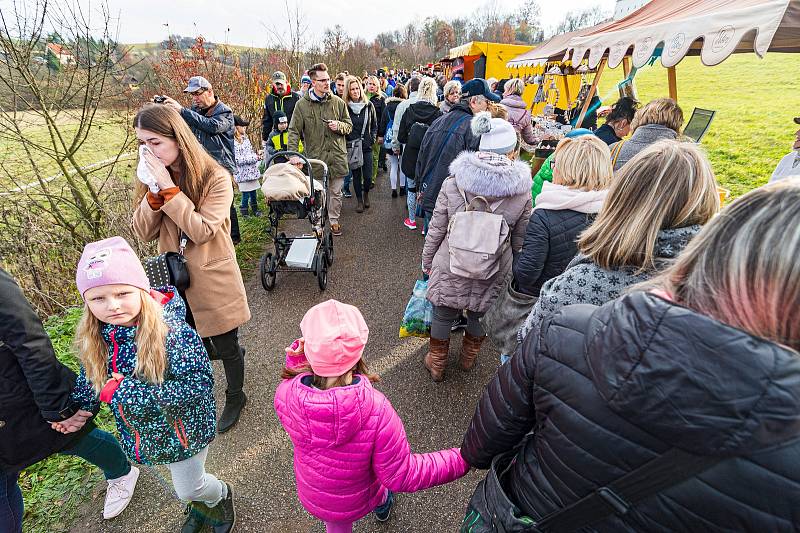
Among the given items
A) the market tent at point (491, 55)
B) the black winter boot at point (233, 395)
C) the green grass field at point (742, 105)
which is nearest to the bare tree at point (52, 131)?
the black winter boot at point (233, 395)

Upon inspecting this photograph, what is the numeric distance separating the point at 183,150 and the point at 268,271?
7.82ft

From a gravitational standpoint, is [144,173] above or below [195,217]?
above

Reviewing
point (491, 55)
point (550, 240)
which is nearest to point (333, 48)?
point (491, 55)

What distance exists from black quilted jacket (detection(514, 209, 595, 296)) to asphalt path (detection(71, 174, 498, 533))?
4.31ft

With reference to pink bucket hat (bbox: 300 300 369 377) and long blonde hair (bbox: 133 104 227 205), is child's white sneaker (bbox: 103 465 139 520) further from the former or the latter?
pink bucket hat (bbox: 300 300 369 377)

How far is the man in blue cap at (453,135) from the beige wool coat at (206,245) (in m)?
2.40

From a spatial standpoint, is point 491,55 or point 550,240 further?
point 491,55

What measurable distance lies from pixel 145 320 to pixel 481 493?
151 centimetres

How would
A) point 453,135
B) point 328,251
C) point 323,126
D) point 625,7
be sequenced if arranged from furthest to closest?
point 625,7 → point 323,126 → point 328,251 → point 453,135

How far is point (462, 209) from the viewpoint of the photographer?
2.70m

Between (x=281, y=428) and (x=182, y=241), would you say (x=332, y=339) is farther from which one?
(x=281, y=428)

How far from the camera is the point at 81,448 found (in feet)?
6.61

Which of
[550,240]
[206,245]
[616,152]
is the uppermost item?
[616,152]

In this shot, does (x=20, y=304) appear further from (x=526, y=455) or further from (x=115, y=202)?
(x=115, y=202)
